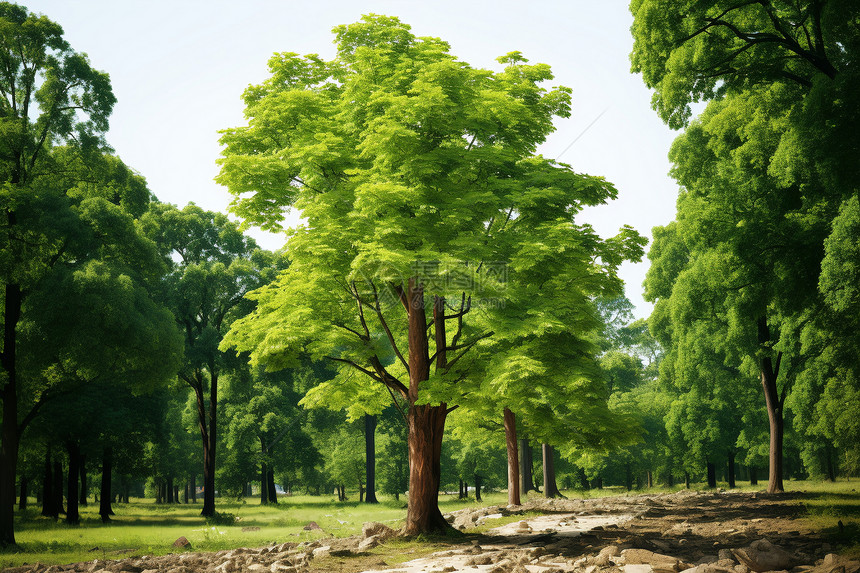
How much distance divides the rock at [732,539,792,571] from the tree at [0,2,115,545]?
18.2m

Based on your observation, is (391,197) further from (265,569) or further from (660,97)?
(660,97)

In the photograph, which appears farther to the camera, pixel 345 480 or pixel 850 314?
pixel 345 480

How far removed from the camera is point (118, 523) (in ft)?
92.2

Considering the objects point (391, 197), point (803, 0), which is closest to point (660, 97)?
point (803, 0)

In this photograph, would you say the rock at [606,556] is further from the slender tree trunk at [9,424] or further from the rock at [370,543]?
the slender tree trunk at [9,424]

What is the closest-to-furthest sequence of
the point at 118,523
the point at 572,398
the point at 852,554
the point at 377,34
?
the point at 852,554
the point at 377,34
the point at 572,398
the point at 118,523

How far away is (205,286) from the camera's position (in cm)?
3005

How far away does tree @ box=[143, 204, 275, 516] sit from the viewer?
29347 millimetres

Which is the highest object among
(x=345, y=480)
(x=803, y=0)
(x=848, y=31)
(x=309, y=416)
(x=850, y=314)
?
(x=803, y=0)

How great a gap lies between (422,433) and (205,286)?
18.5 meters

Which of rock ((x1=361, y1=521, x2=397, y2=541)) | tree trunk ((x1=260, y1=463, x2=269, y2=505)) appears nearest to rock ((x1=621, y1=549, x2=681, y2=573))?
rock ((x1=361, y1=521, x2=397, y2=541))

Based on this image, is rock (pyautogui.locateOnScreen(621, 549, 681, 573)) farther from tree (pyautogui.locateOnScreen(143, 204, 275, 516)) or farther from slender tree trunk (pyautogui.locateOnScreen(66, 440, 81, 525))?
slender tree trunk (pyautogui.locateOnScreen(66, 440, 81, 525))

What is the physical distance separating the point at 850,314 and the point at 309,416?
41.4 meters

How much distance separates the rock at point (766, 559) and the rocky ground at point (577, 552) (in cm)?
1
